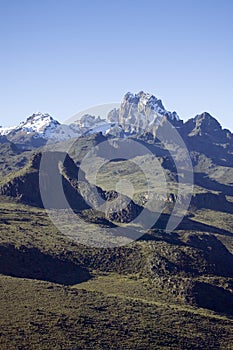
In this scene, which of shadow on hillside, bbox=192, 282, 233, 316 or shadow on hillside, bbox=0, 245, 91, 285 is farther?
shadow on hillside, bbox=0, 245, 91, 285

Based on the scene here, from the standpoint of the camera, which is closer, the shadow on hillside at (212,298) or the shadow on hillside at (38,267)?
the shadow on hillside at (212,298)

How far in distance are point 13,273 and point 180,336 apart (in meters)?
60.5

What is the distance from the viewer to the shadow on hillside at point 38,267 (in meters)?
167

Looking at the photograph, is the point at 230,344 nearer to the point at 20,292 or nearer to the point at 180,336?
the point at 180,336

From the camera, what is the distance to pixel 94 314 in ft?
427

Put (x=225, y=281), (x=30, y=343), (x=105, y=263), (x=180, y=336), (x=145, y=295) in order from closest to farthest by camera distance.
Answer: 1. (x=30, y=343)
2. (x=180, y=336)
3. (x=145, y=295)
4. (x=225, y=281)
5. (x=105, y=263)

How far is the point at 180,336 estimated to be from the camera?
124 m

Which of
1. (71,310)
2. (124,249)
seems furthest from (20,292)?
(124,249)

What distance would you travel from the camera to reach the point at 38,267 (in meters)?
174

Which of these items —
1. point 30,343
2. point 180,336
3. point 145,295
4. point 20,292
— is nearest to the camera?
point 30,343

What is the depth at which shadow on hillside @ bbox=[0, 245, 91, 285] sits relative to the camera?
167m

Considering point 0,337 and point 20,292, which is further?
point 20,292

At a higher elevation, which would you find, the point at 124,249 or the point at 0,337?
the point at 124,249

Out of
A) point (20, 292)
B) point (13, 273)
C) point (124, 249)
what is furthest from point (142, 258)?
point (20, 292)
